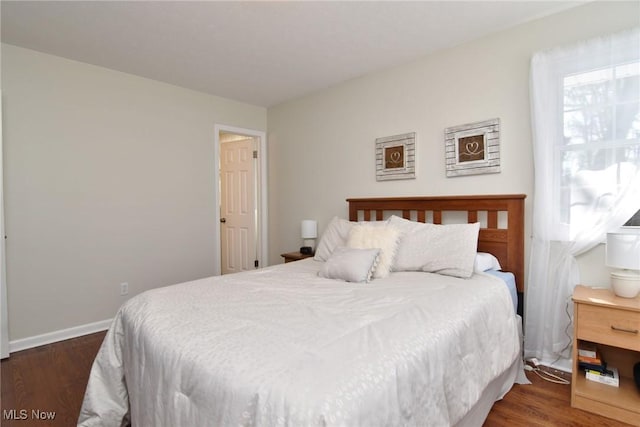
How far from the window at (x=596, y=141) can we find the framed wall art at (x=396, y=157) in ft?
3.60

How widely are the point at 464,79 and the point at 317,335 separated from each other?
2425mm

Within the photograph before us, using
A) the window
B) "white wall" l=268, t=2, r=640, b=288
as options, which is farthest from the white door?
the window

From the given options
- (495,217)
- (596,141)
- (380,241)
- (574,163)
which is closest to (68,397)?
(380,241)

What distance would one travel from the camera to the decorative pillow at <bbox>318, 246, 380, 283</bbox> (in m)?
2.12

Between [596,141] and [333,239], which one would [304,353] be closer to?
[333,239]

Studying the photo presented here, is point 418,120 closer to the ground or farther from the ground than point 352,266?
farther from the ground

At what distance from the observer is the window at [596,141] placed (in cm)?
193

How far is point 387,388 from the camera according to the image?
1.00 meters

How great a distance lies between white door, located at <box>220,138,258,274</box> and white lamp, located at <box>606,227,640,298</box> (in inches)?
143

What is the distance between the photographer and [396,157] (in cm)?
308

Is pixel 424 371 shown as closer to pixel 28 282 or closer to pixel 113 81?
pixel 28 282

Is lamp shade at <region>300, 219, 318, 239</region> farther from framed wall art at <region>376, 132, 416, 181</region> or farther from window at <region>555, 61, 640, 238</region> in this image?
window at <region>555, 61, 640, 238</region>

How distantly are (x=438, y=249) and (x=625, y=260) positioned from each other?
3.18ft

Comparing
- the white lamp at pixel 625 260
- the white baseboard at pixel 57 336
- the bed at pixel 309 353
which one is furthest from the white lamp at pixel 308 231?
the white lamp at pixel 625 260
